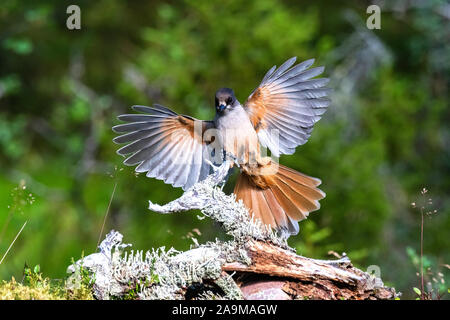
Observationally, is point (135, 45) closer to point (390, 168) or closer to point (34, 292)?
point (390, 168)

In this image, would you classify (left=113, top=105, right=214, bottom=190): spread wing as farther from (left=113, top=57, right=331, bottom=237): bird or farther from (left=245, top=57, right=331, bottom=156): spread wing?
(left=245, top=57, right=331, bottom=156): spread wing

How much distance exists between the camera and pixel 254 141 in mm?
5168

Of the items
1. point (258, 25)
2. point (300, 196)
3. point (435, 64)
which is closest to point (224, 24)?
point (258, 25)

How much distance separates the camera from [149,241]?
360 inches

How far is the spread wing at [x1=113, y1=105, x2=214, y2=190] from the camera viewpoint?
4.82m

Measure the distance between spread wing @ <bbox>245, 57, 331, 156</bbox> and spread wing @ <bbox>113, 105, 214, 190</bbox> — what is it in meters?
0.48

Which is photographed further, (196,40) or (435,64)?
(435,64)

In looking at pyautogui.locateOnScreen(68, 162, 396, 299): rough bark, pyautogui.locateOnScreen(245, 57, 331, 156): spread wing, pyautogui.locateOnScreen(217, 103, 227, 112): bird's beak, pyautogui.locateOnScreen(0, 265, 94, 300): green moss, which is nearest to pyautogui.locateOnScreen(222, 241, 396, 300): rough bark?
pyautogui.locateOnScreen(68, 162, 396, 299): rough bark

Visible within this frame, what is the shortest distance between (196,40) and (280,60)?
149 centimetres

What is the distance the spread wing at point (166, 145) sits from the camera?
15.8 ft

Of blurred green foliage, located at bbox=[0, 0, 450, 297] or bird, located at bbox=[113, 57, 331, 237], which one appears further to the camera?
blurred green foliage, located at bbox=[0, 0, 450, 297]

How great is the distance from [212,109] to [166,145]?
4023 mm

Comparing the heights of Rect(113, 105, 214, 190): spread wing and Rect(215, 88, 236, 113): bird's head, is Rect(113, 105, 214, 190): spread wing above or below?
below

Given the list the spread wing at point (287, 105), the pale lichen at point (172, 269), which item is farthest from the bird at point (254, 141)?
the pale lichen at point (172, 269)
